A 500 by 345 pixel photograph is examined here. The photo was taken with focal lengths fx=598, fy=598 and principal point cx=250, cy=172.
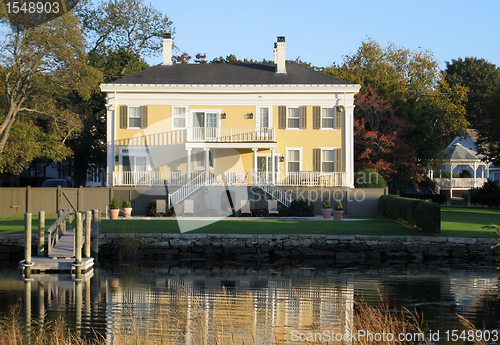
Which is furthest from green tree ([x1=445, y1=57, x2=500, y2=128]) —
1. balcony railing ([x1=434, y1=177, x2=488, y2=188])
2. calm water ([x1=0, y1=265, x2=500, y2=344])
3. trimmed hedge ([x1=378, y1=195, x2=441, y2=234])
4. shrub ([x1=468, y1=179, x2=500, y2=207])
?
calm water ([x1=0, y1=265, x2=500, y2=344])

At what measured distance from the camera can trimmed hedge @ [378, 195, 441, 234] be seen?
22.1m

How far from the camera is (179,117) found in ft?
111

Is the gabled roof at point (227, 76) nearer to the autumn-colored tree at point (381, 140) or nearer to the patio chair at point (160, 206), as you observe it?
the autumn-colored tree at point (381, 140)

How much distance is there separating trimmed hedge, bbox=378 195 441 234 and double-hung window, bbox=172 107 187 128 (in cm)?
1220

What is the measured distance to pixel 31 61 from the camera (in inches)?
1136

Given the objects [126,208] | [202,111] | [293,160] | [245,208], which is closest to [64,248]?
[126,208]

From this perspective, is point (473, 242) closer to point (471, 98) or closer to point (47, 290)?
point (47, 290)

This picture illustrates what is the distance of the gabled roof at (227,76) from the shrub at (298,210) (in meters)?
7.28

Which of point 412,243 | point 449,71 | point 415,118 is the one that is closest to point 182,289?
point 412,243

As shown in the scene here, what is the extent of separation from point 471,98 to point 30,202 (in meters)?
53.4

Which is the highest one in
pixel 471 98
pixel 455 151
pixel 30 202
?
pixel 471 98

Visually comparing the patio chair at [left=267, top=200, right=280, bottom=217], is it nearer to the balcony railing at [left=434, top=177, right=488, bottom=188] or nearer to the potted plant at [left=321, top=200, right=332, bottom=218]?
the potted plant at [left=321, top=200, right=332, bottom=218]

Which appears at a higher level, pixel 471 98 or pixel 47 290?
pixel 471 98

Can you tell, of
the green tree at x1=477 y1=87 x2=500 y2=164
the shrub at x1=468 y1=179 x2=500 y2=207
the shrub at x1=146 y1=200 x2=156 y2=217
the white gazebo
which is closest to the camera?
the shrub at x1=146 y1=200 x2=156 y2=217
